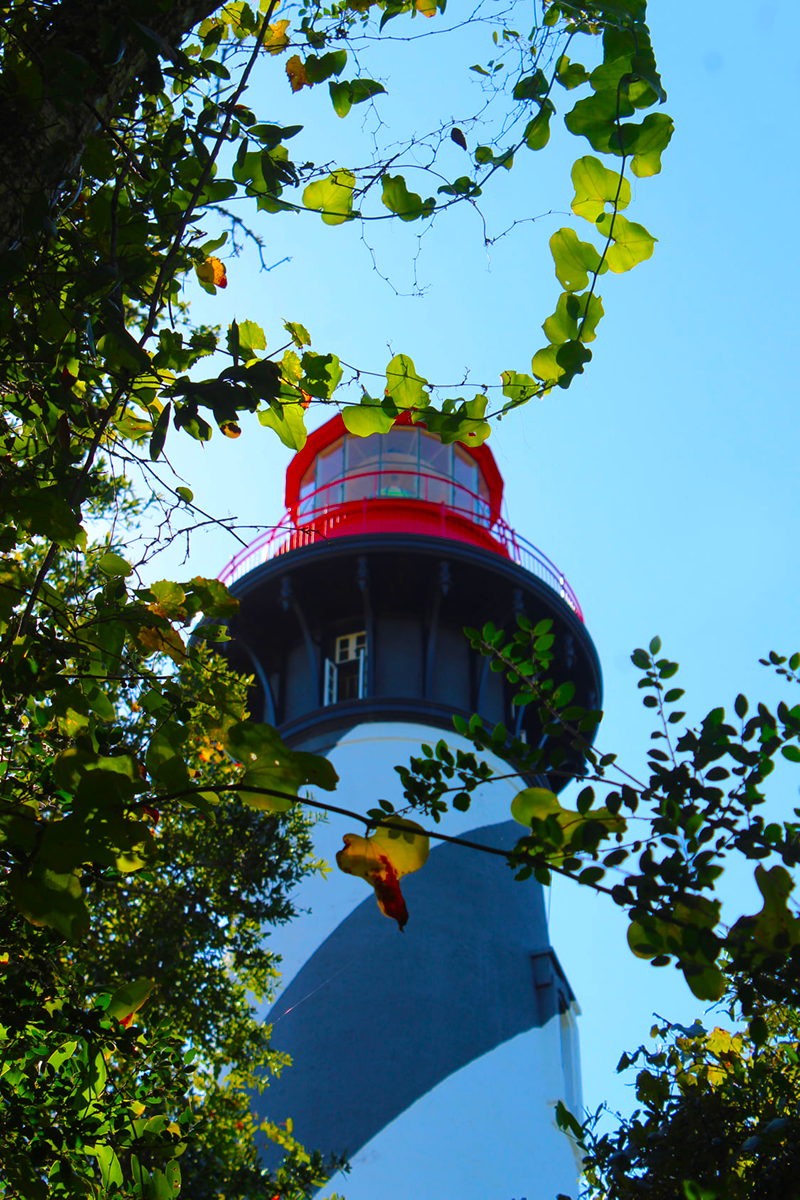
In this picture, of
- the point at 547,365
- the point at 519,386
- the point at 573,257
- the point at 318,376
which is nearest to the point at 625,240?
the point at 573,257

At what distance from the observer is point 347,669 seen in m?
12.7

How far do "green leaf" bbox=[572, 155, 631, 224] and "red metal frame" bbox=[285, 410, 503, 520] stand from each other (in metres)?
13.2

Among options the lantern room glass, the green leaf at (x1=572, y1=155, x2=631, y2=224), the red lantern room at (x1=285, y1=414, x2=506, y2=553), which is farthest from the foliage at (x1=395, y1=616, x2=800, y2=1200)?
the lantern room glass

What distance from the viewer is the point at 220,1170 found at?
17.2 feet

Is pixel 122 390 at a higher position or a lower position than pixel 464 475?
lower

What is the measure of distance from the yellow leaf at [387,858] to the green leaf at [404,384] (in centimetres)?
127

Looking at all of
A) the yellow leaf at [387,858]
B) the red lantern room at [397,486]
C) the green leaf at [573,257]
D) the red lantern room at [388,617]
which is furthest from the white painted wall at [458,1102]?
the green leaf at [573,257]

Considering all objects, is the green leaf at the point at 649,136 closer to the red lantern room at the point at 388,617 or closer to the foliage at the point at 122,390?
the foliage at the point at 122,390

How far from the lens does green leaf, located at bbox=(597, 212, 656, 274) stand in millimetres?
2287

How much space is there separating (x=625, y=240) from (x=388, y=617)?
34.9ft

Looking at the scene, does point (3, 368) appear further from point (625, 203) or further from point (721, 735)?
point (721, 735)

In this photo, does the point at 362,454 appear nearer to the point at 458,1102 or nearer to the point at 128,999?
the point at 458,1102

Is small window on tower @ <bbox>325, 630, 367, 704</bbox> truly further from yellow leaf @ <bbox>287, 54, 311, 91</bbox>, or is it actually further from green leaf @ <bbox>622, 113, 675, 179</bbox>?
green leaf @ <bbox>622, 113, 675, 179</bbox>

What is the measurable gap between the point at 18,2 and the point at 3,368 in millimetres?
932
